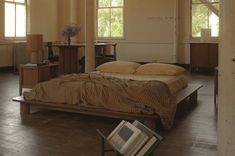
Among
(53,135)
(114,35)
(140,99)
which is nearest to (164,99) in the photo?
(140,99)

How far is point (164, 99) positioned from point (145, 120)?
416 mm

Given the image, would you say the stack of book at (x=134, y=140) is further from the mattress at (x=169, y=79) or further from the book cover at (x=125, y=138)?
the mattress at (x=169, y=79)

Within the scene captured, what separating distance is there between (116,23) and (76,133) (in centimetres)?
871

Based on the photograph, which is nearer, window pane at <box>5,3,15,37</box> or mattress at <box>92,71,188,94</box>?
mattress at <box>92,71,188,94</box>

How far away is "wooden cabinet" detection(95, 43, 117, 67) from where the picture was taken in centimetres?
1018

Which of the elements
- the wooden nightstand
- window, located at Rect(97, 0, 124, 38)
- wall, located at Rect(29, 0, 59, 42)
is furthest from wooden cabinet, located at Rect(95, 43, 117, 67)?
the wooden nightstand

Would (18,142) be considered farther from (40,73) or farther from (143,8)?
(143,8)

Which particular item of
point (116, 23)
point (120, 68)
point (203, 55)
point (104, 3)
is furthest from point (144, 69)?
point (104, 3)

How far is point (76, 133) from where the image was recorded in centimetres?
407

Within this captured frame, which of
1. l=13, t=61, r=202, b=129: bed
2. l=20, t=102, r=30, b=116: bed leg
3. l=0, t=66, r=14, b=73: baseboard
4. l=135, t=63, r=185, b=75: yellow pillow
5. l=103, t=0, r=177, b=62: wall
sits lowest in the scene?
l=20, t=102, r=30, b=116: bed leg

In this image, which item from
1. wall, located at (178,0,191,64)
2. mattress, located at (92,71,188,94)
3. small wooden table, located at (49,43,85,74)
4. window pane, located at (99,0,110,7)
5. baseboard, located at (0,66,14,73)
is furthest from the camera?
window pane, located at (99,0,110,7)

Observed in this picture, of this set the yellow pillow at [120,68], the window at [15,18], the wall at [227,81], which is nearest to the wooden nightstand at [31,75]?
the yellow pillow at [120,68]

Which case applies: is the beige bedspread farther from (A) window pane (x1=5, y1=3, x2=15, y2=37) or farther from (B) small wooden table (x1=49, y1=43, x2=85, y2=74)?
(A) window pane (x1=5, y1=3, x2=15, y2=37)

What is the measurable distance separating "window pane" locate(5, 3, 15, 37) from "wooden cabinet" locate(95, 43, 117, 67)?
2610mm
